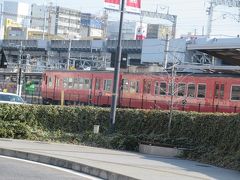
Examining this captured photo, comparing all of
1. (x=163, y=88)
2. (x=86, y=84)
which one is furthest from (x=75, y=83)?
(x=163, y=88)

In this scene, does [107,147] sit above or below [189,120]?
below

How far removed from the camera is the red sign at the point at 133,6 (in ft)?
70.1

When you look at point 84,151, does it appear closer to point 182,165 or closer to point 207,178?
point 182,165

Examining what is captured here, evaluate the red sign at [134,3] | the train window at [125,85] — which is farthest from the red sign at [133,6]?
the train window at [125,85]

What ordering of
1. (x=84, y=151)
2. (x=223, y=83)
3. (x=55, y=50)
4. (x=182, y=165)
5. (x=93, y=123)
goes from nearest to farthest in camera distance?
1. (x=182, y=165)
2. (x=84, y=151)
3. (x=93, y=123)
4. (x=223, y=83)
5. (x=55, y=50)

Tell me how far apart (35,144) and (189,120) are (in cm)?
520

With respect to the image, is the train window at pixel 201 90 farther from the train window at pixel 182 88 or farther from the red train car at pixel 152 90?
the train window at pixel 182 88

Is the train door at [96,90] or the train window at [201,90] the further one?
the train door at [96,90]

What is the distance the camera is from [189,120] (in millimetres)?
18500

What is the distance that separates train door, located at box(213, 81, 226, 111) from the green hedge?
11.1m

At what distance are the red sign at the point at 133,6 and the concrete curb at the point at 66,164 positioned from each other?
28.1 ft

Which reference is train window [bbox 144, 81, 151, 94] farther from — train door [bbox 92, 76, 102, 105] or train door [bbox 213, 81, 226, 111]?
train door [bbox 213, 81, 226, 111]

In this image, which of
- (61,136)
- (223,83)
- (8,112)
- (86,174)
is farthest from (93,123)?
(223,83)

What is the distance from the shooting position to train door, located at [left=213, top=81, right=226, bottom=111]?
31078 millimetres
